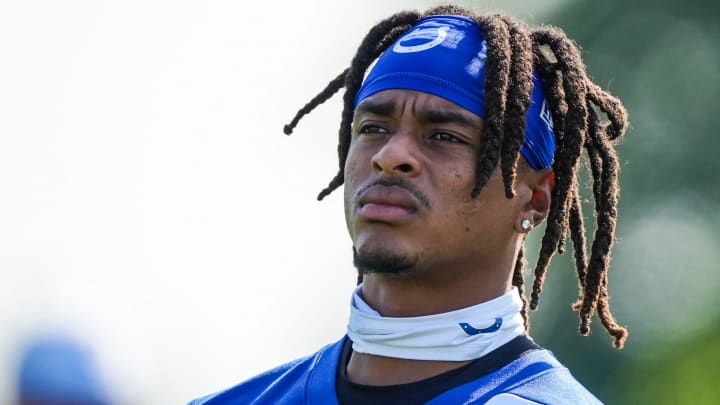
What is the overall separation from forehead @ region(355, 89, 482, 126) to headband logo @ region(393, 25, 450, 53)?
16 centimetres

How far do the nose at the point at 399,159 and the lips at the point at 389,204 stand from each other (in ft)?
0.18

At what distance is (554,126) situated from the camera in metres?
5.59

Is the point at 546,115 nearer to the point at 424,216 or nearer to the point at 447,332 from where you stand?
the point at 424,216

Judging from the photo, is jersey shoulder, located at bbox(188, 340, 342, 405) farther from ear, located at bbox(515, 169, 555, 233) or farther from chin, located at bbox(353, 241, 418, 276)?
ear, located at bbox(515, 169, 555, 233)

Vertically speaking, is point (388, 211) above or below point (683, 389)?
above

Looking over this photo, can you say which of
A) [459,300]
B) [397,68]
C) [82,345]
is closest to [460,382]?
[459,300]

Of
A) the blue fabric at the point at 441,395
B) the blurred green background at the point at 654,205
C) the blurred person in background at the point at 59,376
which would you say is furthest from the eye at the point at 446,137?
the blurred green background at the point at 654,205

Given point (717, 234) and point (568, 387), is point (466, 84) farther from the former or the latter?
point (717, 234)

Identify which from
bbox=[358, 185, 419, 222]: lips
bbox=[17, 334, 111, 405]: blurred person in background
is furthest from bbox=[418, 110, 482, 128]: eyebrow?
bbox=[17, 334, 111, 405]: blurred person in background

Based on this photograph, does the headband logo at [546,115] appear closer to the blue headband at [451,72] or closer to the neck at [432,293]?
the blue headband at [451,72]

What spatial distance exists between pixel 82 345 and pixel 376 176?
3.09 metres

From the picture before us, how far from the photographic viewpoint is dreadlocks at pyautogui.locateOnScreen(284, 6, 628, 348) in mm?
5320

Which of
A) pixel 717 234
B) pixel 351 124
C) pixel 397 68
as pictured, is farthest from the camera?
pixel 717 234

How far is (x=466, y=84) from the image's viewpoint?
211 inches
